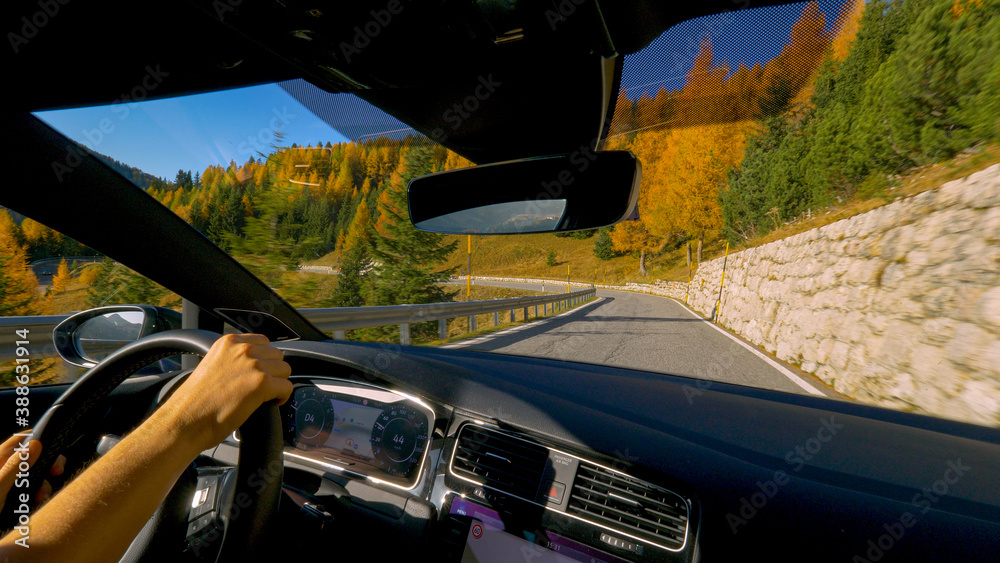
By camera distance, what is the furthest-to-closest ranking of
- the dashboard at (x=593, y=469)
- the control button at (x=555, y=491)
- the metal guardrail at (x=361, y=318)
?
the metal guardrail at (x=361, y=318) → the control button at (x=555, y=491) → the dashboard at (x=593, y=469)

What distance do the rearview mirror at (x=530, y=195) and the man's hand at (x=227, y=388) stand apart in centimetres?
156

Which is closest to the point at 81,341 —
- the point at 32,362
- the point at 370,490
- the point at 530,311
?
the point at 32,362

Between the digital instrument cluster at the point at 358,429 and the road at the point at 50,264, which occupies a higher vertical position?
the road at the point at 50,264

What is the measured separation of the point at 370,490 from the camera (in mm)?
1769

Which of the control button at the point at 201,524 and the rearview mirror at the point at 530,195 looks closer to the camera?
the control button at the point at 201,524

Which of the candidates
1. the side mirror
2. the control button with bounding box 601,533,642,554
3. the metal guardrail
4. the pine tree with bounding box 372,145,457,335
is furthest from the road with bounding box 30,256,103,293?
the pine tree with bounding box 372,145,457,335

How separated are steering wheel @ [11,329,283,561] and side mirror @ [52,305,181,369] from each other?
1.00 meters

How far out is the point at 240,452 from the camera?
1084 millimetres

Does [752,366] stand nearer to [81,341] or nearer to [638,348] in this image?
[638,348]

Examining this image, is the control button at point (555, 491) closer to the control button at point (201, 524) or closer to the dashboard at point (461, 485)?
the dashboard at point (461, 485)

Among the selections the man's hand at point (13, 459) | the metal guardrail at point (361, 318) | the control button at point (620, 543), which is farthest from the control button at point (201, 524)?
the metal guardrail at point (361, 318)

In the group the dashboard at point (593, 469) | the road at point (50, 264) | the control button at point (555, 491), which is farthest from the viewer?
the road at point (50, 264)

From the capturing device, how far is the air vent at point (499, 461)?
150cm

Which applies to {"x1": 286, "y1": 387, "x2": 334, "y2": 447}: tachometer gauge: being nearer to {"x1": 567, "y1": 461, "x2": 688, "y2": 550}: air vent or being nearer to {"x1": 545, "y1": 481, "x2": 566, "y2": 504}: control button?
{"x1": 545, "y1": 481, "x2": 566, "y2": 504}: control button
